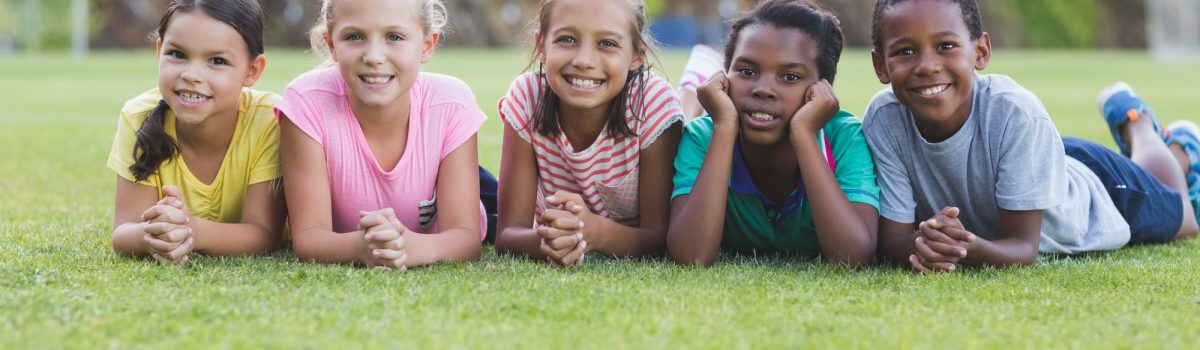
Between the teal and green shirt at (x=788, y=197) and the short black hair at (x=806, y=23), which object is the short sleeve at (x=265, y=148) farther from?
the short black hair at (x=806, y=23)

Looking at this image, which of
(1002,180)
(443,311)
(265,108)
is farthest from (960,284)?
(265,108)

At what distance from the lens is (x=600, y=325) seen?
265 cm

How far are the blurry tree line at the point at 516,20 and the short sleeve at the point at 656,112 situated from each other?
25.8 metres

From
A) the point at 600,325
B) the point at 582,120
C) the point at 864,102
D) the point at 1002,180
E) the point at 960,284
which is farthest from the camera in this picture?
the point at 864,102

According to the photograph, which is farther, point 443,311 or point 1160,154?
point 1160,154

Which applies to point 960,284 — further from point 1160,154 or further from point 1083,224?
point 1160,154

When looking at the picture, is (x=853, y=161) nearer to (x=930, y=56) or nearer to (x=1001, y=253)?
(x=930, y=56)

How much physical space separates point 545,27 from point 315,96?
0.75m

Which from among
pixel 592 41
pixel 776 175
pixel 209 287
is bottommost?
pixel 209 287

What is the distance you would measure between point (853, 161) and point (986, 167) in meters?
0.40

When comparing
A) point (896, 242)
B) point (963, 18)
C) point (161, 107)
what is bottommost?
point (896, 242)

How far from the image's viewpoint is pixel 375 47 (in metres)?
3.57

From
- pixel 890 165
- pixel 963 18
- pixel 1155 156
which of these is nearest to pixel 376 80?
pixel 890 165

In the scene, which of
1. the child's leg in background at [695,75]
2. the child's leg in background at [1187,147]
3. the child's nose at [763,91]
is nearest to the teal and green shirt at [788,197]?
the child's nose at [763,91]
